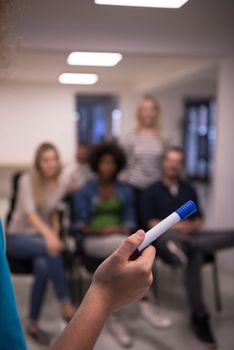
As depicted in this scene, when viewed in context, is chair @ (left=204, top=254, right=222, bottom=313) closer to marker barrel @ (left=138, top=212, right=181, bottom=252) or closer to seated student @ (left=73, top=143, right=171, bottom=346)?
seated student @ (left=73, top=143, right=171, bottom=346)

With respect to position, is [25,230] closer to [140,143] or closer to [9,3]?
[140,143]

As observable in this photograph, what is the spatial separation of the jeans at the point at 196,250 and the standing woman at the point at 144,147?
0.54 metres

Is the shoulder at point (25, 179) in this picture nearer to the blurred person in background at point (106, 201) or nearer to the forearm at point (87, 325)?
the blurred person in background at point (106, 201)

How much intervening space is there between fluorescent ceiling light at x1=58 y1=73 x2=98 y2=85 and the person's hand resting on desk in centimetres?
62

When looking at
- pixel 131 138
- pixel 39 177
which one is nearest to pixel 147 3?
pixel 39 177

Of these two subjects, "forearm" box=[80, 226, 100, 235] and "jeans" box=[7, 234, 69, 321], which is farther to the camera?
"jeans" box=[7, 234, 69, 321]

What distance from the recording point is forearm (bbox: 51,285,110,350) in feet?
1.52

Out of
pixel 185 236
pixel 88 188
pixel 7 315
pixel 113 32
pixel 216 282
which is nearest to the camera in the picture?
pixel 7 315

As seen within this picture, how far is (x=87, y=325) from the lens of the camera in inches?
18.6

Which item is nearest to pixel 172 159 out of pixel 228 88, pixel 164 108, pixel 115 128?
pixel 228 88

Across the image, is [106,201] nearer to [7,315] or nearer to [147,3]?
[147,3]

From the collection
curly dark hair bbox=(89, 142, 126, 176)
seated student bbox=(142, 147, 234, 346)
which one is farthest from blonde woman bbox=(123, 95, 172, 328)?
seated student bbox=(142, 147, 234, 346)

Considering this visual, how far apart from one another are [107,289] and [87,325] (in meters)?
0.05

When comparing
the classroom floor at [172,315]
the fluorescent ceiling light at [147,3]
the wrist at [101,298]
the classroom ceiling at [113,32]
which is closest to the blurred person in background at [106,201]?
the classroom floor at [172,315]
